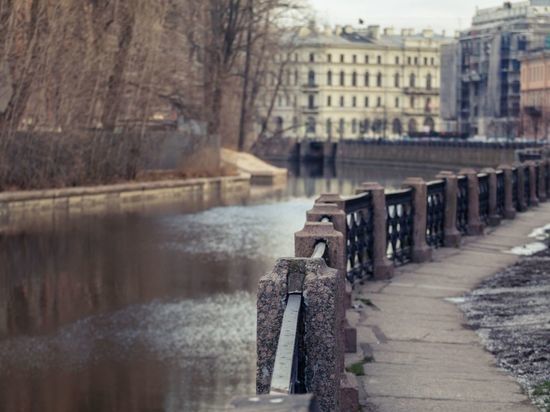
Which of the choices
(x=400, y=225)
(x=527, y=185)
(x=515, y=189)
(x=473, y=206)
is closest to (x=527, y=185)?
Result: (x=527, y=185)

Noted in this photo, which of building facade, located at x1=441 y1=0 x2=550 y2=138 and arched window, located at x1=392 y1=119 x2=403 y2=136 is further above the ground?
building facade, located at x1=441 y1=0 x2=550 y2=138

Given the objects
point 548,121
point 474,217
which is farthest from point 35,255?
point 548,121

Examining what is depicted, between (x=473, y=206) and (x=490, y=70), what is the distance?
429ft

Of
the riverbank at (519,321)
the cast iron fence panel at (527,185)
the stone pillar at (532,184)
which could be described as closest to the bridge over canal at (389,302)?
the riverbank at (519,321)

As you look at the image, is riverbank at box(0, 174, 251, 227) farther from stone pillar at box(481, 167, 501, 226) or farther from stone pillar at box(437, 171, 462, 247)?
stone pillar at box(437, 171, 462, 247)

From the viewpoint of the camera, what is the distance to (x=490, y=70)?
502ft

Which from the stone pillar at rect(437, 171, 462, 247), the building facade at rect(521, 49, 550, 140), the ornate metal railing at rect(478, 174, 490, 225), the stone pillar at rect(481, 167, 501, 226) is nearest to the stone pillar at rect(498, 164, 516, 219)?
the stone pillar at rect(481, 167, 501, 226)

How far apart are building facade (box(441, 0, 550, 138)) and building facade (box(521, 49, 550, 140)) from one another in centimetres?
242

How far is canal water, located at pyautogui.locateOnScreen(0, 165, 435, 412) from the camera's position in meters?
13.7

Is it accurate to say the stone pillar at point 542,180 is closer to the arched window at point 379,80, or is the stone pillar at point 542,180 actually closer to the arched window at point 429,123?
the arched window at point 429,123

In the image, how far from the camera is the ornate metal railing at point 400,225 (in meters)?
18.9

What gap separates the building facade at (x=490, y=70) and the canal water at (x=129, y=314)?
350 ft

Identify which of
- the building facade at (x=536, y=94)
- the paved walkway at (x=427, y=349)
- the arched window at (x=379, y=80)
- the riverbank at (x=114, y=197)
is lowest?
the riverbank at (x=114, y=197)

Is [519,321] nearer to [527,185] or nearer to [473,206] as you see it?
[473,206]
